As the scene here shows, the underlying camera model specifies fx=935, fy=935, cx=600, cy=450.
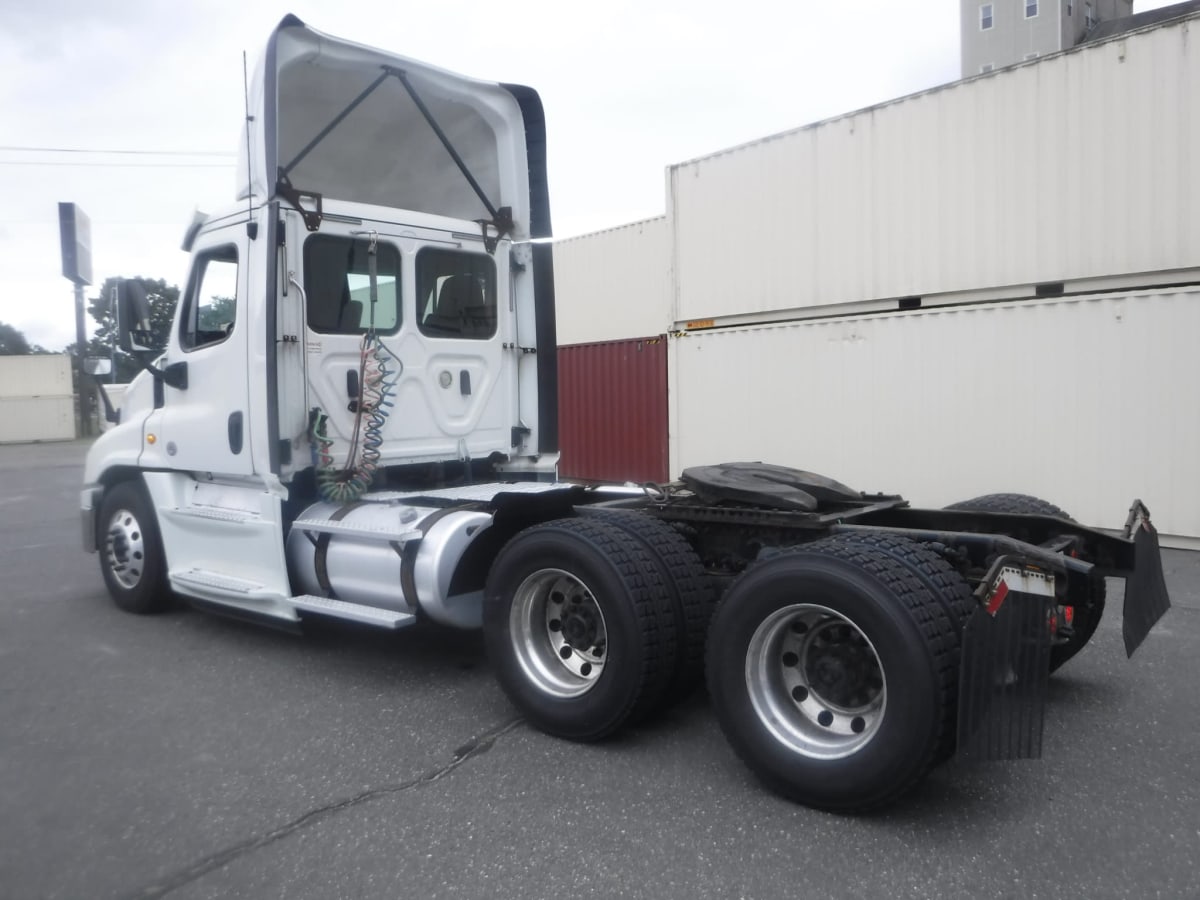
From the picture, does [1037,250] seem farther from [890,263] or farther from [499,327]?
[499,327]

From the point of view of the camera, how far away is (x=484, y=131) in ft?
20.7

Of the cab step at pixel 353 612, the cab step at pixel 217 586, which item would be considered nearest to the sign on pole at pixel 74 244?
the cab step at pixel 217 586

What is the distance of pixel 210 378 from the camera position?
5605mm

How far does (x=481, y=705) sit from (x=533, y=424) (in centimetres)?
240

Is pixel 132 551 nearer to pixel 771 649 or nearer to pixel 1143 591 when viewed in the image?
pixel 771 649

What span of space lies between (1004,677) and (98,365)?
5.68 meters

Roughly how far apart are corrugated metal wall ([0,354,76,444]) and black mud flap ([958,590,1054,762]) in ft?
149

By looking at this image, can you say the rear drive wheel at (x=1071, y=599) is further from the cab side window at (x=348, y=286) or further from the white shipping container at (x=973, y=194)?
the white shipping container at (x=973, y=194)

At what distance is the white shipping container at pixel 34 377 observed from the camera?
40906 mm

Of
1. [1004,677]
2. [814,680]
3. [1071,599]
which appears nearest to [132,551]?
[814,680]

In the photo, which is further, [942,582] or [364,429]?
[364,429]

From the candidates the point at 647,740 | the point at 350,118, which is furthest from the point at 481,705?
the point at 350,118

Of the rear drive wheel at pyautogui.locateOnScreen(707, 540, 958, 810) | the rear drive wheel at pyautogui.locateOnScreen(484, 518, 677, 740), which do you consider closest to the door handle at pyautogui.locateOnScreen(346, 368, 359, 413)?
the rear drive wheel at pyautogui.locateOnScreen(484, 518, 677, 740)

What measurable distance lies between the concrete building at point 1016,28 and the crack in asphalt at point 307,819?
172 feet
